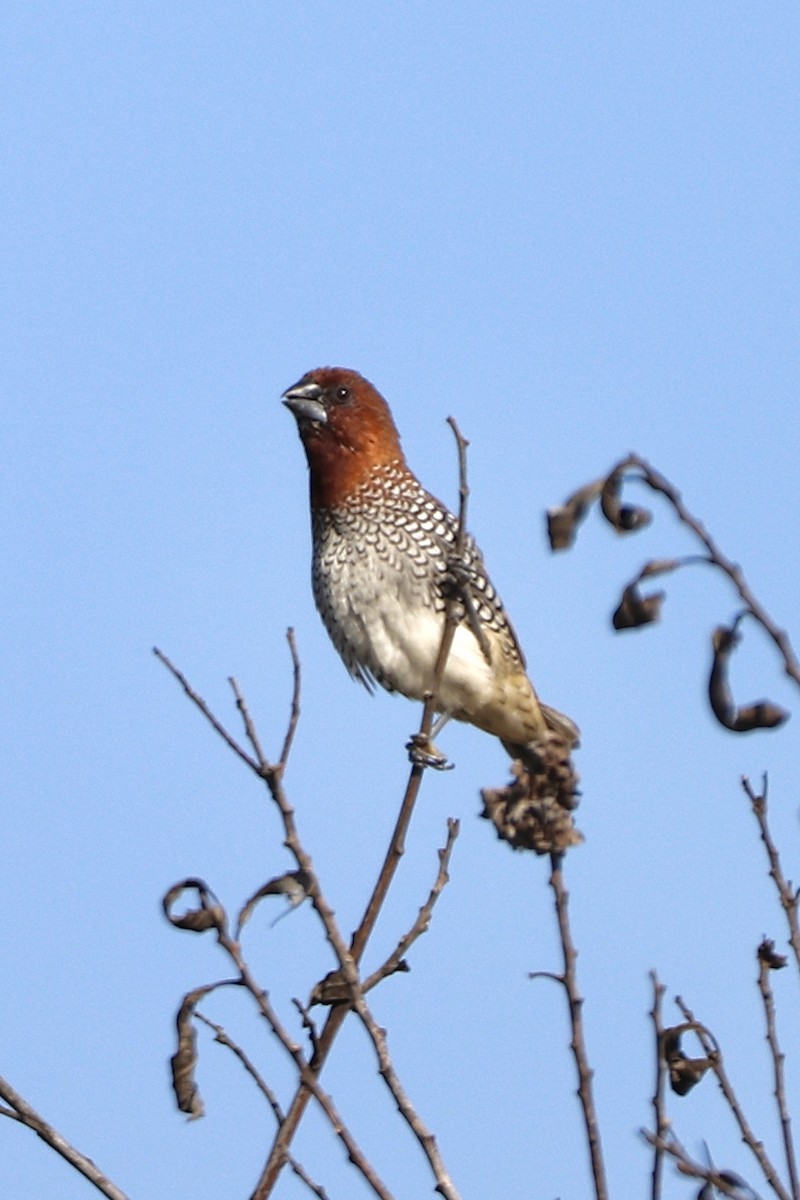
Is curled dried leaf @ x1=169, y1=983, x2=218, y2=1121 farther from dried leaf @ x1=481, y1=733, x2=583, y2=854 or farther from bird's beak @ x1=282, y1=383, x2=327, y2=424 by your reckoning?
bird's beak @ x1=282, y1=383, x2=327, y2=424

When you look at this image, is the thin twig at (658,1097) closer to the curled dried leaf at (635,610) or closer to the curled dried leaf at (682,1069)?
the curled dried leaf at (682,1069)

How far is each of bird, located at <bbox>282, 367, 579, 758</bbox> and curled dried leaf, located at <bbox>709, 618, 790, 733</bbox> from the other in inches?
172

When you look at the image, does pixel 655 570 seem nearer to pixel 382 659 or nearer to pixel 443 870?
pixel 443 870

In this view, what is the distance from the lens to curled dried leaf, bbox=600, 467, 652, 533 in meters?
2.72

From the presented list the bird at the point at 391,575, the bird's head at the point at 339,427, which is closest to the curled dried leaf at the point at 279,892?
the bird at the point at 391,575

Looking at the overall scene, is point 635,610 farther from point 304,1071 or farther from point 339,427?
point 339,427

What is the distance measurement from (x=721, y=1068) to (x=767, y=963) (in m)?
0.26

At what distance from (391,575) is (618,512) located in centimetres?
477

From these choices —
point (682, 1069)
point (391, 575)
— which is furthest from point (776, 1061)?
point (391, 575)

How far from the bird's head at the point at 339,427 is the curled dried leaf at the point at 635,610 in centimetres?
518

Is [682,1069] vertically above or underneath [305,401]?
underneath

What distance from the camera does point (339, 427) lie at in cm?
810

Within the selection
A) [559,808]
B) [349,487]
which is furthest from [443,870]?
[349,487]

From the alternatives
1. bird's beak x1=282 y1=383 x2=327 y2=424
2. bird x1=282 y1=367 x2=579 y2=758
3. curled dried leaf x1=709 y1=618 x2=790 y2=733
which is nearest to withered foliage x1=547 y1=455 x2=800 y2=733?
curled dried leaf x1=709 y1=618 x2=790 y2=733
